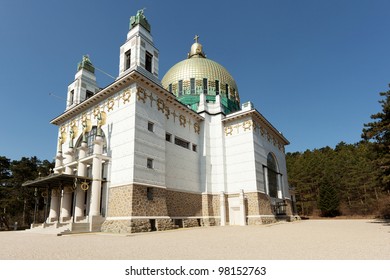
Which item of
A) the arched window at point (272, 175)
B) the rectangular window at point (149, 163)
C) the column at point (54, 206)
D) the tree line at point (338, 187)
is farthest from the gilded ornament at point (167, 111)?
the tree line at point (338, 187)

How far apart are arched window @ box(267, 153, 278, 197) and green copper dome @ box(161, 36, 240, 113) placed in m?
8.92

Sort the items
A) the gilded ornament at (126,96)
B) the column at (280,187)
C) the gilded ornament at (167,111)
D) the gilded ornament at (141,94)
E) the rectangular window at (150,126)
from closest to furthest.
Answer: the gilded ornament at (141,94) < the gilded ornament at (126,96) < the rectangular window at (150,126) < the gilded ornament at (167,111) < the column at (280,187)

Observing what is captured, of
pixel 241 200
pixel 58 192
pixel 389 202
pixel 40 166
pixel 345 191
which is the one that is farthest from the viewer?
pixel 345 191

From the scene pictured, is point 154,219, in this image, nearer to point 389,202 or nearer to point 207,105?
point 207,105

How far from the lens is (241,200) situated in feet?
88.6

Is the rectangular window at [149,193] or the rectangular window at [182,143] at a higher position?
the rectangular window at [182,143]

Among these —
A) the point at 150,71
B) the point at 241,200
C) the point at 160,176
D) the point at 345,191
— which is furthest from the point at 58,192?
the point at 345,191

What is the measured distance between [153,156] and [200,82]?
1753 centimetres

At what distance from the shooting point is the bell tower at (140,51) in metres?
24.2

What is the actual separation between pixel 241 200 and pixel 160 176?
9891 mm

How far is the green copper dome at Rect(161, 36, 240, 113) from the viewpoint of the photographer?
35531 millimetres

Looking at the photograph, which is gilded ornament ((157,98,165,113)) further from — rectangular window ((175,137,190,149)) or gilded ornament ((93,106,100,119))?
gilded ornament ((93,106,100,119))

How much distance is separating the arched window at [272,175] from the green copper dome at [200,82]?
8.92 metres

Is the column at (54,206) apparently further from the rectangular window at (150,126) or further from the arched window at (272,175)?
the arched window at (272,175)
